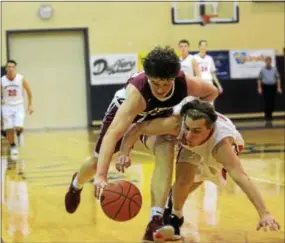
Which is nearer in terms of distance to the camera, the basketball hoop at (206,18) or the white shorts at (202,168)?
the white shorts at (202,168)

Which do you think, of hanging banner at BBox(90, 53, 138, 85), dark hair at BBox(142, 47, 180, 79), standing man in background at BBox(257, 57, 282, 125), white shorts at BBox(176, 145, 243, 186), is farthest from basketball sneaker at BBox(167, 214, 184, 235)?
standing man in background at BBox(257, 57, 282, 125)

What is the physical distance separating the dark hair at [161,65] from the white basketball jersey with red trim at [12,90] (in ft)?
21.6

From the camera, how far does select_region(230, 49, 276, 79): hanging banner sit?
1741 cm

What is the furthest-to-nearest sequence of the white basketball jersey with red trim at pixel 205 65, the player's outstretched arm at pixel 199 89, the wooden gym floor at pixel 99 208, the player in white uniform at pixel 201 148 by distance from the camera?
the white basketball jersey with red trim at pixel 205 65 → the wooden gym floor at pixel 99 208 → the player's outstretched arm at pixel 199 89 → the player in white uniform at pixel 201 148

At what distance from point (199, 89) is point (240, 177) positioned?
0.80 metres

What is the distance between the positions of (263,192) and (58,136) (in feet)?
27.1

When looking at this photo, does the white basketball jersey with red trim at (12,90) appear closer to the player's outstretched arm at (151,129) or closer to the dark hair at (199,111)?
the player's outstretched arm at (151,129)

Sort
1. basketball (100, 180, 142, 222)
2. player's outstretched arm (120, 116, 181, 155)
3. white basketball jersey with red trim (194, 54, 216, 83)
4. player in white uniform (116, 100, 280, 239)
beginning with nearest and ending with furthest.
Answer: player in white uniform (116, 100, 280, 239) → basketball (100, 180, 142, 222) → player's outstretched arm (120, 116, 181, 155) → white basketball jersey with red trim (194, 54, 216, 83)

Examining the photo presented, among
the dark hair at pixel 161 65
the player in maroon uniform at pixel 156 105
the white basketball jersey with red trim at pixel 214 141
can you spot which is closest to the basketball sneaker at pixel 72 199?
the player in maroon uniform at pixel 156 105

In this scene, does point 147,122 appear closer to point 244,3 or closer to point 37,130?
point 37,130

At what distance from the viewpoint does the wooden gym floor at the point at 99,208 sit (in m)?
5.44

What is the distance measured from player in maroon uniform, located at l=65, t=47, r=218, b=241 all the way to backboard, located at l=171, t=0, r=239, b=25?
38.2 feet

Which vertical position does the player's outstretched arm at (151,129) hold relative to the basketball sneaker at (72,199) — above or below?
above

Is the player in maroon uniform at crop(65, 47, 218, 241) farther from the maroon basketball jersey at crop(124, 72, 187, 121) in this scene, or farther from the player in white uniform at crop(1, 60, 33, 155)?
the player in white uniform at crop(1, 60, 33, 155)
